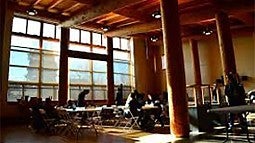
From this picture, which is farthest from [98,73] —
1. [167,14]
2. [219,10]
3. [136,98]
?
[167,14]

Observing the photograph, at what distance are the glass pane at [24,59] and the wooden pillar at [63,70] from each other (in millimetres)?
1302

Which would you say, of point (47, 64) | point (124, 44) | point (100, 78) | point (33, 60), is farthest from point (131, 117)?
point (124, 44)

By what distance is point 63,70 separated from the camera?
10.4m

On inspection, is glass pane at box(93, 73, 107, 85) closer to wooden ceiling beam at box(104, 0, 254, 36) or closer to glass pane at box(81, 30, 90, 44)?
glass pane at box(81, 30, 90, 44)

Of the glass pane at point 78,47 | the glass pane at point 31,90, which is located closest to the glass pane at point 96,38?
the glass pane at point 78,47

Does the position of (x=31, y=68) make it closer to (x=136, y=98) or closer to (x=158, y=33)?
(x=136, y=98)

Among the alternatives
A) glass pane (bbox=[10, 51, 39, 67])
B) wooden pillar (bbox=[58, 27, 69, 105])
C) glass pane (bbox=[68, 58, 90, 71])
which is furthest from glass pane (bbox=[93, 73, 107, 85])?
glass pane (bbox=[10, 51, 39, 67])

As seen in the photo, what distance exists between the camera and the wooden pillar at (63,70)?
33.7ft

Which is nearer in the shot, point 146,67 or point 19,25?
point 19,25

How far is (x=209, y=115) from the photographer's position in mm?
6664

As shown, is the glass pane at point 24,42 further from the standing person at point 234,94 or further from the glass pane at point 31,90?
the standing person at point 234,94

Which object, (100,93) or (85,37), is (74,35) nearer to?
(85,37)

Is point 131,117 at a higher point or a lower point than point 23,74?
lower

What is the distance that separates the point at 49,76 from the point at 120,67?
4164 millimetres
